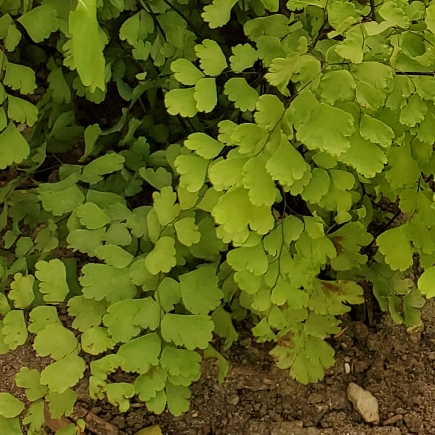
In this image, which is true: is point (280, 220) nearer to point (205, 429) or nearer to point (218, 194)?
point (218, 194)

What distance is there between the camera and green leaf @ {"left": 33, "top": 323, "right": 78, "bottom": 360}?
0.90m

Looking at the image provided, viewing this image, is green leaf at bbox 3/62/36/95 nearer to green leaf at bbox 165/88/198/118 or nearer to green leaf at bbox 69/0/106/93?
green leaf at bbox 165/88/198/118

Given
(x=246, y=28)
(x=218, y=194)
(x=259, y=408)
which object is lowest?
(x=259, y=408)

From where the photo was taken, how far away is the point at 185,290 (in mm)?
932

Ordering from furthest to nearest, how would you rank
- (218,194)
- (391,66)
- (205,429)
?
(205,429), (218,194), (391,66)

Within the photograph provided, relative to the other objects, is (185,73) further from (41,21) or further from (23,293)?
A: (23,293)

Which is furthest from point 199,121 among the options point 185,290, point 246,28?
point 185,290

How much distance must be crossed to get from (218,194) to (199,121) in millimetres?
297

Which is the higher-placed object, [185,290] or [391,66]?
[391,66]

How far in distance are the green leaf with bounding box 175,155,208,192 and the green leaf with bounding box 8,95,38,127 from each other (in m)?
0.28

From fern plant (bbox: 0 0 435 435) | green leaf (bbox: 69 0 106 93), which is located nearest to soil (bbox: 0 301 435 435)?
fern plant (bbox: 0 0 435 435)

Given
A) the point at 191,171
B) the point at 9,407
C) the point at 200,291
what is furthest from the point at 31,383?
the point at 191,171

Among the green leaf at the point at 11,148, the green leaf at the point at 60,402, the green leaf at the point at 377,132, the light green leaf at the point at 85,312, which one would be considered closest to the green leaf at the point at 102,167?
the green leaf at the point at 11,148

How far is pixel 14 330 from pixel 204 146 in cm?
37
